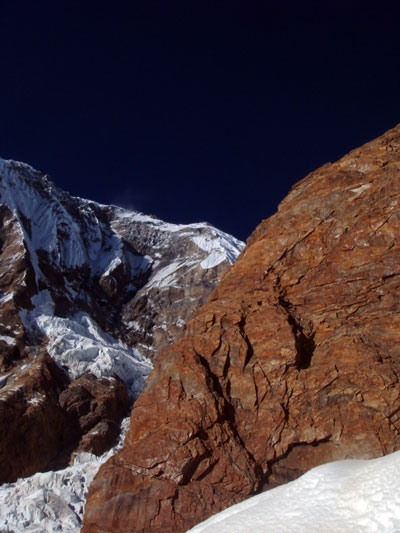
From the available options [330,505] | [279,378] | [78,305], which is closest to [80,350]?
[78,305]

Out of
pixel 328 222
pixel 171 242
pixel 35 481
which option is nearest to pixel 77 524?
pixel 35 481

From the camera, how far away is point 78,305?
11744 centimetres

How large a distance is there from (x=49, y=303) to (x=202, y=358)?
3461 inches

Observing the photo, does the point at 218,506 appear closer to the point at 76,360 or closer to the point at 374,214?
the point at 374,214

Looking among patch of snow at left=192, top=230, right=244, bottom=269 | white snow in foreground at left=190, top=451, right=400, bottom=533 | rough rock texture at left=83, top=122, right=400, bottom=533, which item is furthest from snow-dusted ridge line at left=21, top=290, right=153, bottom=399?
white snow in foreground at left=190, top=451, right=400, bottom=533

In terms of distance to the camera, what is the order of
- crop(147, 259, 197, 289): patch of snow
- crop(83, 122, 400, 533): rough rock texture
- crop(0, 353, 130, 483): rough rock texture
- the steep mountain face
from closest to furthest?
crop(83, 122, 400, 533): rough rock texture → crop(0, 353, 130, 483): rough rock texture → the steep mountain face → crop(147, 259, 197, 289): patch of snow

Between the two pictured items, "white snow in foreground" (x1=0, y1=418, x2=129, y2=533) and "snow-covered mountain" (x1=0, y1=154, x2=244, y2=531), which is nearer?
"white snow in foreground" (x1=0, y1=418, x2=129, y2=533)

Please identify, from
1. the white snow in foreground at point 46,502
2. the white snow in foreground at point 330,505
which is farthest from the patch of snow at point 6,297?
the white snow in foreground at point 330,505

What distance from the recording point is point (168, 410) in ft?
77.4

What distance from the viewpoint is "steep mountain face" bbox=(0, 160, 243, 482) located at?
7206 cm

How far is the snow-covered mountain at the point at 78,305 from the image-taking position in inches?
2827

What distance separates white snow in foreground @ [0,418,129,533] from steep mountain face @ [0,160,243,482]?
9536 millimetres

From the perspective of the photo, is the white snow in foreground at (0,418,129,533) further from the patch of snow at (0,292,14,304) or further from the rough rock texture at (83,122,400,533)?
the patch of snow at (0,292,14,304)

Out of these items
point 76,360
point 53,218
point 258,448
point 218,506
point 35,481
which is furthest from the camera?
point 53,218
